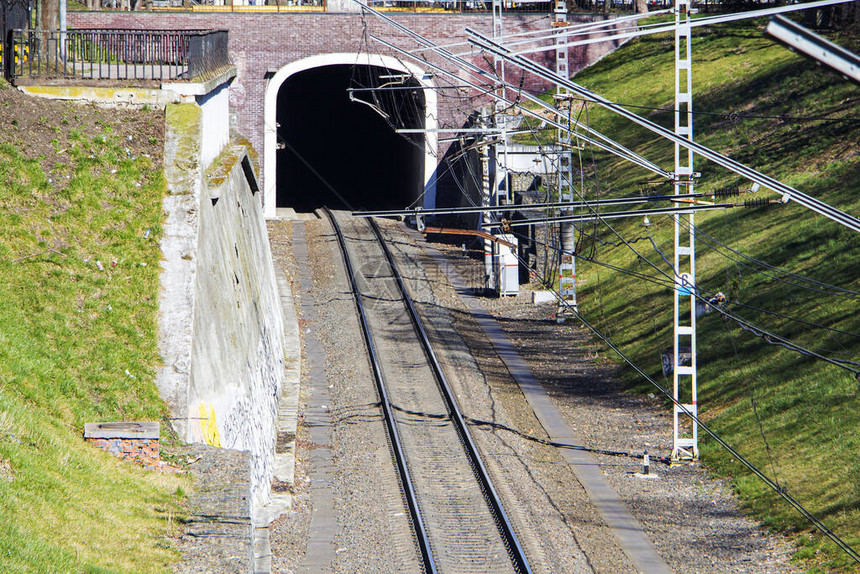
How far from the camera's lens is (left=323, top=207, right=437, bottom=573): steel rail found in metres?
15.1

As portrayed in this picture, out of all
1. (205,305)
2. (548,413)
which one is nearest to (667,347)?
(548,413)

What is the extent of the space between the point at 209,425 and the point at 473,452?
6228mm

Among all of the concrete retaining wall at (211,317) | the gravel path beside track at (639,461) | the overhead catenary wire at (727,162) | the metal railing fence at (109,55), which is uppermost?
the metal railing fence at (109,55)

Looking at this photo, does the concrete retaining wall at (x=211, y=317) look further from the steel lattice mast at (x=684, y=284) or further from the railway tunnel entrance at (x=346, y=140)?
the railway tunnel entrance at (x=346, y=140)

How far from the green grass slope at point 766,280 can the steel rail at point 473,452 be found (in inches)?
171

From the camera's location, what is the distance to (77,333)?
528 inches

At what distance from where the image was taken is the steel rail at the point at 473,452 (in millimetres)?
14922

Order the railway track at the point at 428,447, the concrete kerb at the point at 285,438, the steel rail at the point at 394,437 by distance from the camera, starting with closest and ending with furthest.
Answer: the concrete kerb at the point at 285,438, the steel rail at the point at 394,437, the railway track at the point at 428,447

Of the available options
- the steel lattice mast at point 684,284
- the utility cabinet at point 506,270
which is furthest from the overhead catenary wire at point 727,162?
the utility cabinet at point 506,270

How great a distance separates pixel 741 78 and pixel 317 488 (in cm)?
2661

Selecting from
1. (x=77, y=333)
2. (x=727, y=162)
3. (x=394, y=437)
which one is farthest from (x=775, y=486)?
(x=77, y=333)

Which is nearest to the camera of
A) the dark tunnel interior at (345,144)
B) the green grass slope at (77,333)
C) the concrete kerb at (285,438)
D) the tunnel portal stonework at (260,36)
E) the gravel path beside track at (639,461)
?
the green grass slope at (77,333)

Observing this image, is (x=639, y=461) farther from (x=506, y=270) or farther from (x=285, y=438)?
(x=506, y=270)

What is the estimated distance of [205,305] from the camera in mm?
15742
